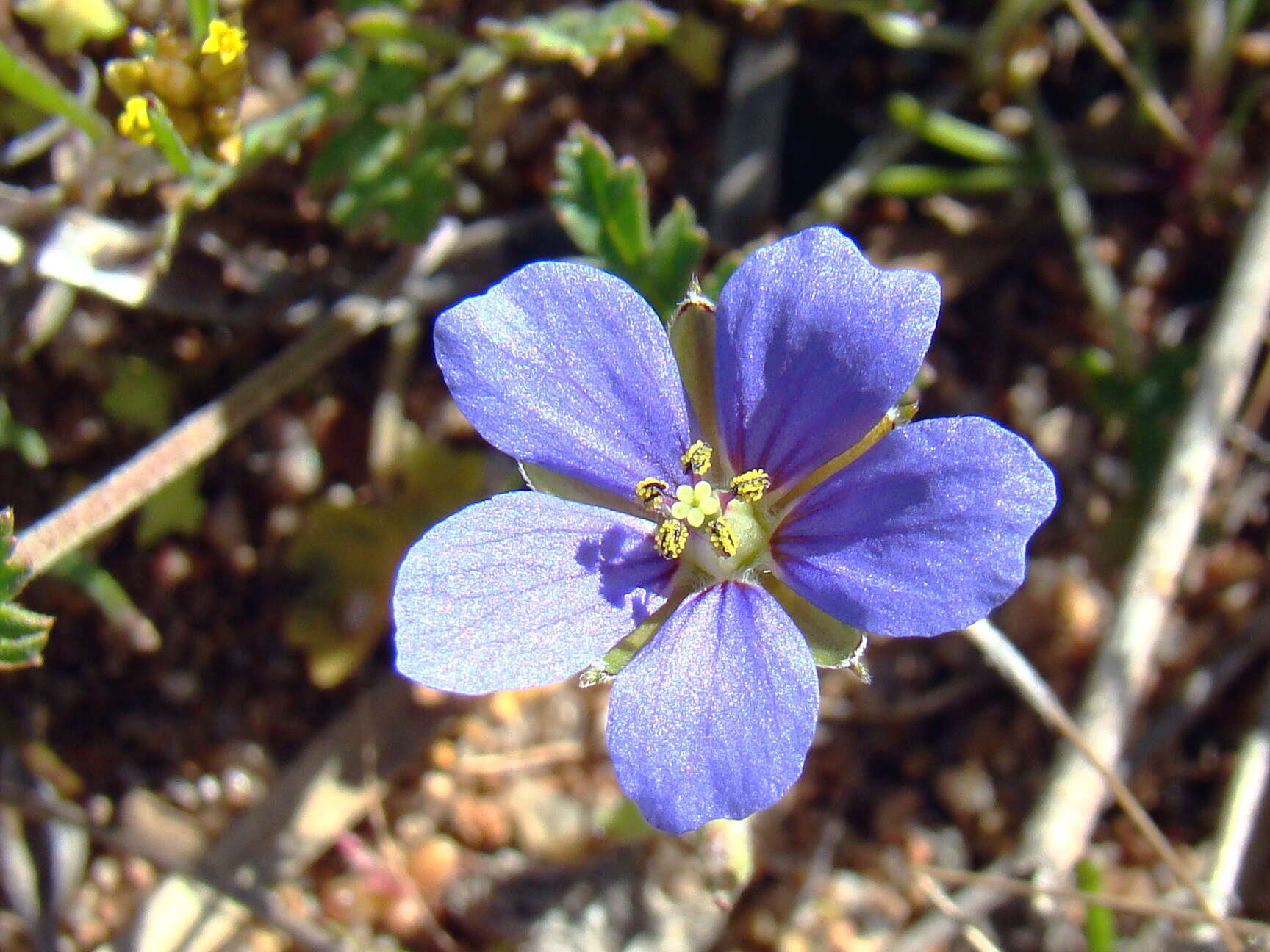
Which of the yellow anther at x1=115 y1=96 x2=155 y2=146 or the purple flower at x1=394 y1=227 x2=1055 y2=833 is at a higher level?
the yellow anther at x1=115 y1=96 x2=155 y2=146

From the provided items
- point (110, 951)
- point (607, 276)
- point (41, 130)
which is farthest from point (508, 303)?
point (110, 951)

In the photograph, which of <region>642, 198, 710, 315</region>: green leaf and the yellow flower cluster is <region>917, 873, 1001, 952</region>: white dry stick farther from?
the yellow flower cluster

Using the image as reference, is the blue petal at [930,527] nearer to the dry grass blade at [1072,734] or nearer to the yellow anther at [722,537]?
the yellow anther at [722,537]

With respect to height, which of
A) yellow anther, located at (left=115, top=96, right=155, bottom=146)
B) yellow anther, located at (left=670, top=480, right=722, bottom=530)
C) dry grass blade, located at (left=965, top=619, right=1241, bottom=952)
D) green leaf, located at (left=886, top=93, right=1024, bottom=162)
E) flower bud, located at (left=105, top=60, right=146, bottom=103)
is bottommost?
dry grass blade, located at (left=965, top=619, right=1241, bottom=952)

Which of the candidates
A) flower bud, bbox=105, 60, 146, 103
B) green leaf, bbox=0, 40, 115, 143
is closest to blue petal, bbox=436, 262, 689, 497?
flower bud, bbox=105, 60, 146, 103

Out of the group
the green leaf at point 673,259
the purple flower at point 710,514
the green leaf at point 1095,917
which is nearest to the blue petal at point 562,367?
the purple flower at point 710,514

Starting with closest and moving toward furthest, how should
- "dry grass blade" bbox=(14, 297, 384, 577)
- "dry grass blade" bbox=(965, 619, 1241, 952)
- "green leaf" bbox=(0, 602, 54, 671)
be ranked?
"green leaf" bbox=(0, 602, 54, 671) → "dry grass blade" bbox=(14, 297, 384, 577) → "dry grass blade" bbox=(965, 619, 1241, 952)

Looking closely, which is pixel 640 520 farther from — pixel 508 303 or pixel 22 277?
pixel 22 277
